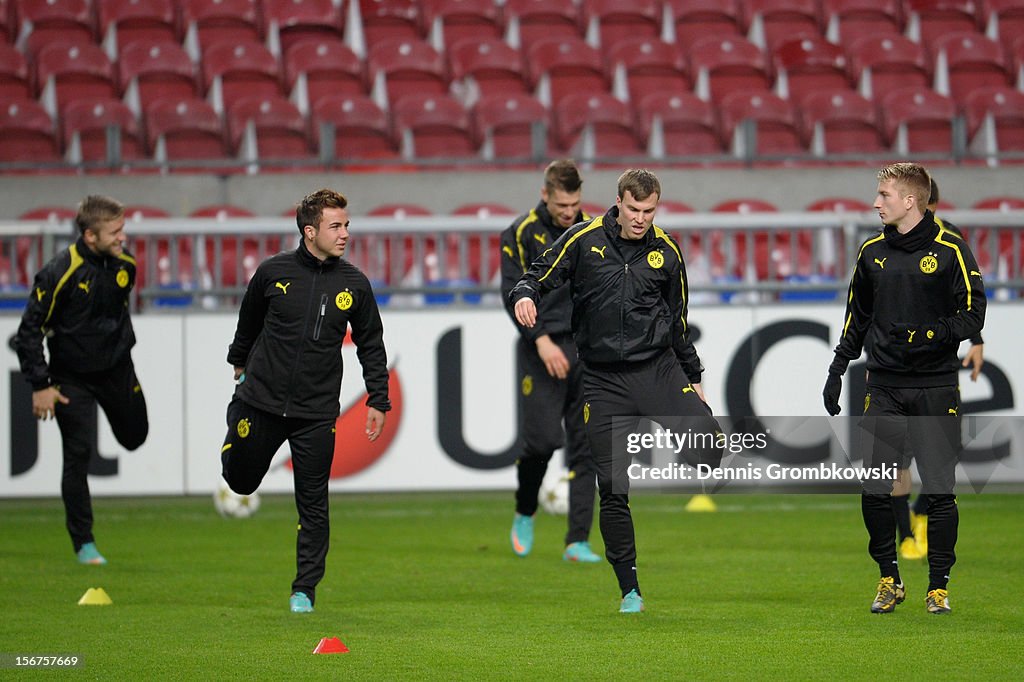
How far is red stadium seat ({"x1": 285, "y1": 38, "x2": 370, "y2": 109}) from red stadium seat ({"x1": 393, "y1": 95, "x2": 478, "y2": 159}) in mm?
1277

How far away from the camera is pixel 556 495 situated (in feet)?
37.7

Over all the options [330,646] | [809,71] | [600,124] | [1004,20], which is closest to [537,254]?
[330,646]

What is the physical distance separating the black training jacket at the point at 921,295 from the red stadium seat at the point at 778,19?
489 inches

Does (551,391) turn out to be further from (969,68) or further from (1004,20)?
(1004,20)

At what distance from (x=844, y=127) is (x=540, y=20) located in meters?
4.10

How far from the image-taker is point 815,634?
6.25 meters

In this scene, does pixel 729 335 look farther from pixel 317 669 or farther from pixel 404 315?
pixel 317 669

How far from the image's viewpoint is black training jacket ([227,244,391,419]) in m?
7.00

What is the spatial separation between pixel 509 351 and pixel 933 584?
19.1 ft

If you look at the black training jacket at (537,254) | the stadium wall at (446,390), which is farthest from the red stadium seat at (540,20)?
the black training jacket at (537,254)

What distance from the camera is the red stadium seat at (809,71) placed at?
59.0ft

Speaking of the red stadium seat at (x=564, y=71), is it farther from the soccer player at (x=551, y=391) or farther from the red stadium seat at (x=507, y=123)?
the soccer player at (x=551, y=391)

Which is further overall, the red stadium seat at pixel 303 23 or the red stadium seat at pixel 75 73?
the red stadium seat at pixel 303 23

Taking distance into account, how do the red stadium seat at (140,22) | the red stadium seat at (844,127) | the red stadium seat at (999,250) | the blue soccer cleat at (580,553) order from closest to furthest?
the blue soccer cleat at (580,553) → the red stadium seat at (999,250) → the red stadium seat at (844,127) → the red stadium seat at (140,22)
